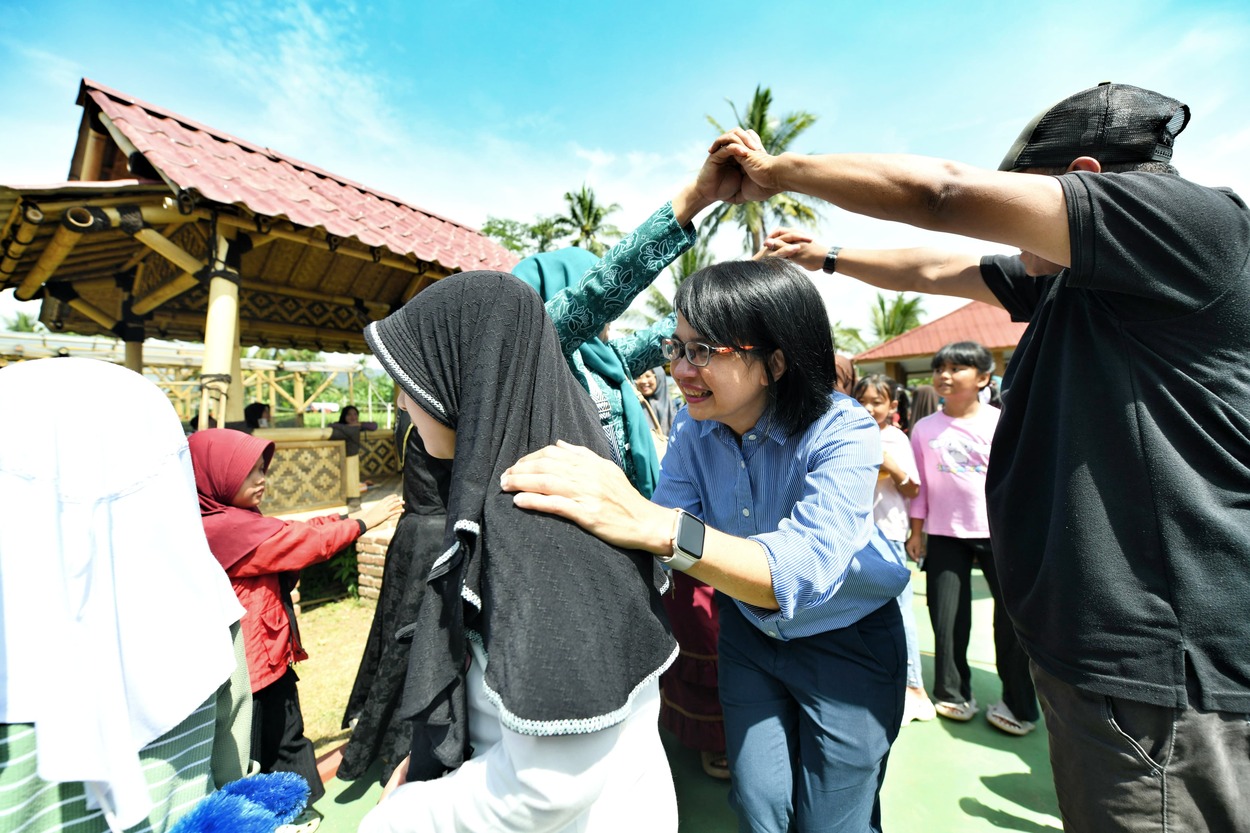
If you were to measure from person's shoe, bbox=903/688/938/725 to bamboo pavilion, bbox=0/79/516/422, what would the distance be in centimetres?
560

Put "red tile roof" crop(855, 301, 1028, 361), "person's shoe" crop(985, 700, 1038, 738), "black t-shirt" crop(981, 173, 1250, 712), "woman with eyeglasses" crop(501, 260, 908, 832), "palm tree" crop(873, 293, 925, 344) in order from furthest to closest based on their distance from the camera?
"palm tree" crop(873, 293, 925, 344) < "red tile roof" crop(855, 301, 1028, 361) < "person's shoe" crop(985, 700, 1038, 738) < "woman with eyeglasses" crop(501, 260, 908, 832) < "black t-shirt" crop(981, 173, 1250, 712)

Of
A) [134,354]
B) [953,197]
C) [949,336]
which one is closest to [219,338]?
[134,354]

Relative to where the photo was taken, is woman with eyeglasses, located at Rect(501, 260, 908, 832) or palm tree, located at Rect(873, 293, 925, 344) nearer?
woman with eyeglasses, located at Rect(501, 260, 908, 832)

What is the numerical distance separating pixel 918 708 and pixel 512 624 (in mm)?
3135

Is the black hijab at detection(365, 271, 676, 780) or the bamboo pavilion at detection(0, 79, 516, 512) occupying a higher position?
the bamboo pavilion at detection(0, 79, 516, 512)

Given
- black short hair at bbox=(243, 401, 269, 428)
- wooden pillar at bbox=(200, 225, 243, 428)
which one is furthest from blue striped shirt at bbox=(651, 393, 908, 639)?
black short hair at bbox=(243, 401, 269, 428)

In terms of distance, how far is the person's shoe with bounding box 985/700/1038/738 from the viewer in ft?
9.52

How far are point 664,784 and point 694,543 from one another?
21.8 inches

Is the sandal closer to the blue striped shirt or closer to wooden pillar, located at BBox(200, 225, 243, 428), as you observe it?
the blue striped shirt

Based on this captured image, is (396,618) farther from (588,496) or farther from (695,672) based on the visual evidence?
(588,496)

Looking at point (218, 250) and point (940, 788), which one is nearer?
point (940, 788)

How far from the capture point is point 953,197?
1.09 m

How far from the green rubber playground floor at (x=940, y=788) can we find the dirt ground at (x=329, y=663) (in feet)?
2.35

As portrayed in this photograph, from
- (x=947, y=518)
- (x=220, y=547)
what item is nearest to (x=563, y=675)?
(x=220, y=547)
